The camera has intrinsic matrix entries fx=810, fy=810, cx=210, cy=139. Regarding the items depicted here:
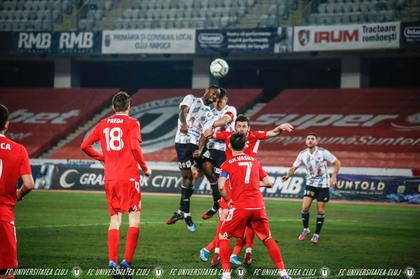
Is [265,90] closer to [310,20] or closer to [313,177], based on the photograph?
[310,20]

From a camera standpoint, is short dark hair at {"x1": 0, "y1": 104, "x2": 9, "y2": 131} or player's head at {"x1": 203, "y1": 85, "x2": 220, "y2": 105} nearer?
short dark hair at {"x1": 0, "y1": 104, "x2": 9, "y2": 131}

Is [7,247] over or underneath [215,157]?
underneath

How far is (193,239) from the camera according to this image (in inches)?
625

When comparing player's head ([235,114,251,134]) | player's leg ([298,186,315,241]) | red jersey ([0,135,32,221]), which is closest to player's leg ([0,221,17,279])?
red jersey ([0,135,32,221])

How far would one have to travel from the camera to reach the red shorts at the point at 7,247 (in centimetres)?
823

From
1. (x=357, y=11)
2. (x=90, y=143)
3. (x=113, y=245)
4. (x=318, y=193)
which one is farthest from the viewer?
(x=357, y=11)

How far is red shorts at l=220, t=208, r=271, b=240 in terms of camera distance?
10.8 m

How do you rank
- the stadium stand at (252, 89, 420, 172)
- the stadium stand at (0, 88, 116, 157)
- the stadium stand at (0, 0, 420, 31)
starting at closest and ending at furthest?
the stadium stand at (252, 89, 420, 172)
the stadium stand at (0, 0, 420, 31)
the stadium stand at (0, 88, 116, 157)

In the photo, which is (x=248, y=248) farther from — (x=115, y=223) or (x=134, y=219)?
(x=115, y=223)

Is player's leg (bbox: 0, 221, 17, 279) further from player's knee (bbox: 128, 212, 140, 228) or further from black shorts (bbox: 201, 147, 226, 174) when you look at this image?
black shorts (bbox: 201, 147, 226, 174)

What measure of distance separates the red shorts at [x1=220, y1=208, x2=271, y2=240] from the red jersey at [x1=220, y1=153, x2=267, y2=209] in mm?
79

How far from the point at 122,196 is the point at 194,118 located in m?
4.97

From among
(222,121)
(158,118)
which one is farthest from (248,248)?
(158,118)

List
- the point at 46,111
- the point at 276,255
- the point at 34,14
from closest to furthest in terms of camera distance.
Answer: the point at 276,255 < the point at 34,14 < the point at 46,111
